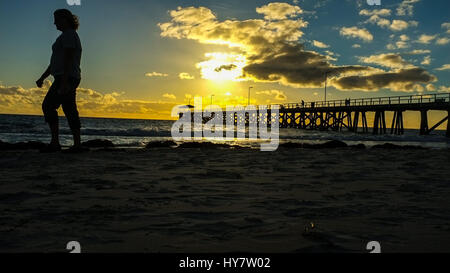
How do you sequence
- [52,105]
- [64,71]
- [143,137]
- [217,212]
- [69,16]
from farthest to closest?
[143,137], [52,105], [69,16], [64,71], [217,212]

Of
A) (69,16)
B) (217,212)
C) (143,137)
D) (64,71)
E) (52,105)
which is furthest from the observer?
(143,137)

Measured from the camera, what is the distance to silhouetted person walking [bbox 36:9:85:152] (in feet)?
18.4

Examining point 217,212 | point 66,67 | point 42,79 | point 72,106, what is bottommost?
point 217,212

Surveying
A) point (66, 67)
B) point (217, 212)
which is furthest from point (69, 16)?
point (217, 212)

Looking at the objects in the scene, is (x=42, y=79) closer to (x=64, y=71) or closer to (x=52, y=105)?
(x=52, y=105)

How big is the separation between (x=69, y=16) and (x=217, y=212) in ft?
16.9

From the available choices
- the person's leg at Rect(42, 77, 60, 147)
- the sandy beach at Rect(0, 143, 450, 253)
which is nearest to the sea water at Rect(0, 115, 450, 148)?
the person's leg at Rect(42, 77, 60, 147)

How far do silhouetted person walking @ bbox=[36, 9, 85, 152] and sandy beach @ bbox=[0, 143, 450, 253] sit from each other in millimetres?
1875

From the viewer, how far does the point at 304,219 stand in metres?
2.22

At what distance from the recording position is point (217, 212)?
239 cm

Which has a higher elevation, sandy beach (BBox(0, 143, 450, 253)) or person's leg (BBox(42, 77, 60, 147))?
person's leg (BBox(42, 77, 60, 147))

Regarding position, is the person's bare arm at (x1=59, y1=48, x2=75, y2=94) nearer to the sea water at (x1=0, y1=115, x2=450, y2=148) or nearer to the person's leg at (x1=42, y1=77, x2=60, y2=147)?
the person's leg at (x1=42, y1=77, x2=60, y2=147)
